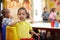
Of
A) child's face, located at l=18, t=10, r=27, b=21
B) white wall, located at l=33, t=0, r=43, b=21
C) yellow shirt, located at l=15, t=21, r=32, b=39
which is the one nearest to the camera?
yellow shirt, located at l=15, t=21, r=32, b=39

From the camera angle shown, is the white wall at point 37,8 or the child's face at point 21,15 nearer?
the child's face at point 21,15

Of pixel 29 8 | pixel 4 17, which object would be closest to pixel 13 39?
pixel 4 17

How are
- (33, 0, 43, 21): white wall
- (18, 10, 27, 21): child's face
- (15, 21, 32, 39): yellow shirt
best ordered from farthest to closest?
1. (33, 0, 43, 21): white wall
2. (18, 10, 27, 21): child's face
3. (15, 21, 32, 39): yellow shirt

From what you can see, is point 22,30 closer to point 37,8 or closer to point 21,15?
point 21,15

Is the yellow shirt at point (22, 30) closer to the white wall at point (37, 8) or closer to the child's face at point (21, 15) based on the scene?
the child's face at point (21, 15)

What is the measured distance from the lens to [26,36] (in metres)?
2.48

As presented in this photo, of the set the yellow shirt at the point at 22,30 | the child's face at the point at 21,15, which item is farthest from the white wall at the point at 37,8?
the yellow shirt at the point at 22,30

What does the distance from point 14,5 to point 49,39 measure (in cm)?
196

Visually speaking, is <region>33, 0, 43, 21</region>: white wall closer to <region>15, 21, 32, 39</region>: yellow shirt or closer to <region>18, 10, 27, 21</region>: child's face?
<region>18, 10, 27, 21</region>: child's face

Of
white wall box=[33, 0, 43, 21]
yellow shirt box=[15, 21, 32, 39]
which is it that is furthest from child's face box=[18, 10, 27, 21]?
white wall box=[33, 0, 43, 21]

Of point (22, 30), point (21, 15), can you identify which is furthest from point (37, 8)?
point (22, 30)

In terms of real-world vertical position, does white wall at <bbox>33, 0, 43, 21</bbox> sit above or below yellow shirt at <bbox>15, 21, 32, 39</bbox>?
above

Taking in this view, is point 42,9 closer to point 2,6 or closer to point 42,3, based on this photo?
point 42,3

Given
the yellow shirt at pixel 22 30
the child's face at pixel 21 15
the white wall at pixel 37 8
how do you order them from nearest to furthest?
1. the yellow shirt at pixel 22 30
2. the child's face at pixel 21 15
3. the white wall at pixel 37 8
